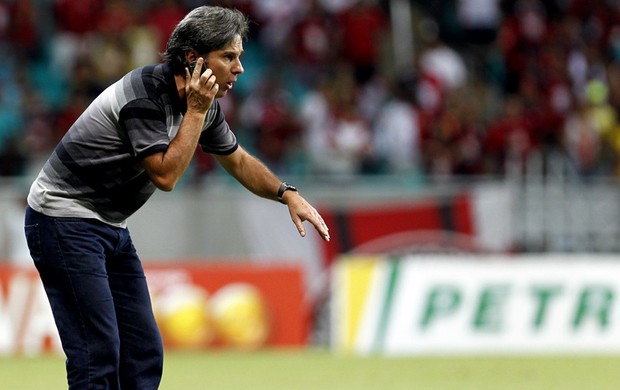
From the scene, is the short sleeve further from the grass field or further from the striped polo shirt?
the grass field

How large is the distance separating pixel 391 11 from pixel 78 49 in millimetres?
5201

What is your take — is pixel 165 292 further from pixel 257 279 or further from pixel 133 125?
pixel 133 125

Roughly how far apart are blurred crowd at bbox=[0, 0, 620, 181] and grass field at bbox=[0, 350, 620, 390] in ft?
11.4

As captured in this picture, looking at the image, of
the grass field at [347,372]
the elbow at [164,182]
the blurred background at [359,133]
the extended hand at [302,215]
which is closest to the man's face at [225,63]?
the elbow at [164,182]

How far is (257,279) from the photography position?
1544cm

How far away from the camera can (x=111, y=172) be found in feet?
21.3

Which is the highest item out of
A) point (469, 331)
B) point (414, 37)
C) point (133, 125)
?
point (133, 125)

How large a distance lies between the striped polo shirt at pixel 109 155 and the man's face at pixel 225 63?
0.23 metres

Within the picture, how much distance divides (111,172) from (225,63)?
31.1 inches

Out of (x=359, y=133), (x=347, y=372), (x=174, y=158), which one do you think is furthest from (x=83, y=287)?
(x=359, y=133)

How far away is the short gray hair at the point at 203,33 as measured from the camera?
6.33 meters

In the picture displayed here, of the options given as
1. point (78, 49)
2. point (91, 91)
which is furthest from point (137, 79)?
point (78, 49)

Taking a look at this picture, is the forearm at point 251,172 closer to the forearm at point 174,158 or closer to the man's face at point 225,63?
the man's face at point 225,63

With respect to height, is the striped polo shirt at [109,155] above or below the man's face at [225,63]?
below
